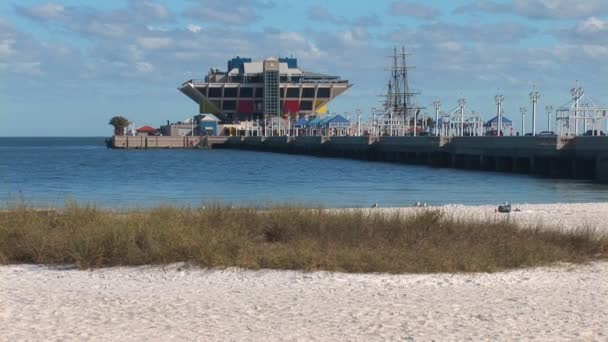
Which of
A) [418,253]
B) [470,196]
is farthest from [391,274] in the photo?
[470,196]

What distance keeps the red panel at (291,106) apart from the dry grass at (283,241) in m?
122

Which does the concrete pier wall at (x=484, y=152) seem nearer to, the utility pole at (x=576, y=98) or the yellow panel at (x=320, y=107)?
the utility pole at (x=576, y=98)

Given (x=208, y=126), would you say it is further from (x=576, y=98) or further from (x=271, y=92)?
(x=576, y=98)

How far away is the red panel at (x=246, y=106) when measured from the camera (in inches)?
5472

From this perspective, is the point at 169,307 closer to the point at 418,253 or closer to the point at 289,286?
the point at 289,286

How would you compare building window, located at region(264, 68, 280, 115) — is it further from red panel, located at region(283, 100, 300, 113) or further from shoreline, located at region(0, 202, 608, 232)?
shoreline, located at region(0, 202, 608, 232)

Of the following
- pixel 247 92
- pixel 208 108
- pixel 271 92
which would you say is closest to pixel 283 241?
pixel 271 92

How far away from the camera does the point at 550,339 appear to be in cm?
927

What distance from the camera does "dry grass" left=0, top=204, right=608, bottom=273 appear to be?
13398mm

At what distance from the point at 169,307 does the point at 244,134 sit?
123190 mm

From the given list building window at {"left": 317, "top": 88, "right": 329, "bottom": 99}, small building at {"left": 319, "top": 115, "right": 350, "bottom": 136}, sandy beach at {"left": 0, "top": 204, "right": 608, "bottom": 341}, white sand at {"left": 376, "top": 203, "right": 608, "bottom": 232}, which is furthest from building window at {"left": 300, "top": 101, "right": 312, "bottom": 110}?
sandy beach at {"left": 0, "top": 204, "right": 608, "bottom": 341}

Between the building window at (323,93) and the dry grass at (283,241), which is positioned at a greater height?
the building window at (323,93)

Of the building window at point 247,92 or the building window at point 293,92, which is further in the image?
the building window at point 293,92

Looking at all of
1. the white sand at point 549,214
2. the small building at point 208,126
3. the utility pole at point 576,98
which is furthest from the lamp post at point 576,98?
the small building at point 208,126
